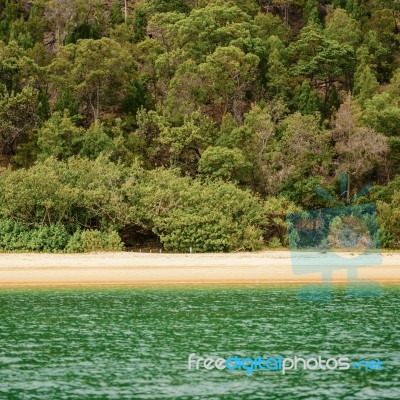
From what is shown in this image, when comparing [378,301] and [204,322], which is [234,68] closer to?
[378,301]

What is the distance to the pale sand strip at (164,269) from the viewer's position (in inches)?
1448

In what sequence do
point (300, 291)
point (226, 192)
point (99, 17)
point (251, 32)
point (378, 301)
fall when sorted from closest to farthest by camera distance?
1. point (378, 301)
2. point (300, 291)
3. point (226, 192)
4. point (251, 32)
5. point (99, 17)

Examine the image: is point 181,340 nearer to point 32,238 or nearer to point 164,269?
point 164,269

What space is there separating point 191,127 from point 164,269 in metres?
19.9

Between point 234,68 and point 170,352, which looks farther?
point 234,68

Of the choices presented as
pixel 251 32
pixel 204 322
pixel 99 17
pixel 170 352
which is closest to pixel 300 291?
pixel 204 322

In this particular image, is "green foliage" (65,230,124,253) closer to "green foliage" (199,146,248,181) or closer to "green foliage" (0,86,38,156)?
"green foliage" (199,146,248,181)

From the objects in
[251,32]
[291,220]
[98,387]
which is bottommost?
[98,387]

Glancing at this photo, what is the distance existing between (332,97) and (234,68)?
895cm

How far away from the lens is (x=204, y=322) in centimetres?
2633

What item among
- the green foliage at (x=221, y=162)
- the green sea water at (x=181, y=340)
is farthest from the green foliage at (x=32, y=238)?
the green foliage at (x=221, y=162)

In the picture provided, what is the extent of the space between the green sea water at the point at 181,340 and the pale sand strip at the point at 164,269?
2.54 metres

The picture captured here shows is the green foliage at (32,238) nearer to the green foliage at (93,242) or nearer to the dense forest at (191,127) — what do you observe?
the dense forest at (191,127)

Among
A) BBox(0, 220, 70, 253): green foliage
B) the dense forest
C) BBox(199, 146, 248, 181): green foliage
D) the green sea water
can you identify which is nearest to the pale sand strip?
BBox(0, 220, 70, 253): green foliage
